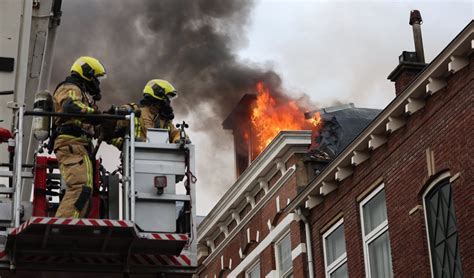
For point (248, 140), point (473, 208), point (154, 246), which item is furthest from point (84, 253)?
point (248, 140)

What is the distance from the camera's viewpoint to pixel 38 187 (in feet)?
34.3

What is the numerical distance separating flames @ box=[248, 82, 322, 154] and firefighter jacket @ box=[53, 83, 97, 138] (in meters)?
13.9

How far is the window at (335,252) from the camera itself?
61.7 ft

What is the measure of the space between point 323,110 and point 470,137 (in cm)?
918

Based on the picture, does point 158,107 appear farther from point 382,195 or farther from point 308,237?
point 308,237

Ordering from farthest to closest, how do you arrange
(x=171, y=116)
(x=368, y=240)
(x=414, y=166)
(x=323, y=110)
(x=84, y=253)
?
(x=323, y=110), (x=368, y=240), (x=414, y=166), (x=171, y=116), (x=84, y=253)

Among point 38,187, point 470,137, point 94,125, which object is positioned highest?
point 470,137

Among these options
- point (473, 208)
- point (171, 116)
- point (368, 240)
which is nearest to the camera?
point (171, 116)

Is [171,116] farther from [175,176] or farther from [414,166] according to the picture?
[414,166]

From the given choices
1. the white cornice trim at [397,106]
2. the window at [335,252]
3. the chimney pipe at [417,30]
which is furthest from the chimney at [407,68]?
the window at [335,252]

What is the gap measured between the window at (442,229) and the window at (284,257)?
19.1ft

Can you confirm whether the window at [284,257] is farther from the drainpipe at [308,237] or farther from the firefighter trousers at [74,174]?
the firefighter trousers at [74,174]

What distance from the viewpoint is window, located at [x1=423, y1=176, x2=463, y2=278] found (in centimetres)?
1490

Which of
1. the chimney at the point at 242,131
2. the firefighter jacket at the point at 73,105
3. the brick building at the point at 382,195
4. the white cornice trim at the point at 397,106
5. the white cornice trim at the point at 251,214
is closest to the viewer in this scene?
the firefighter jacket at the point at 73,105
